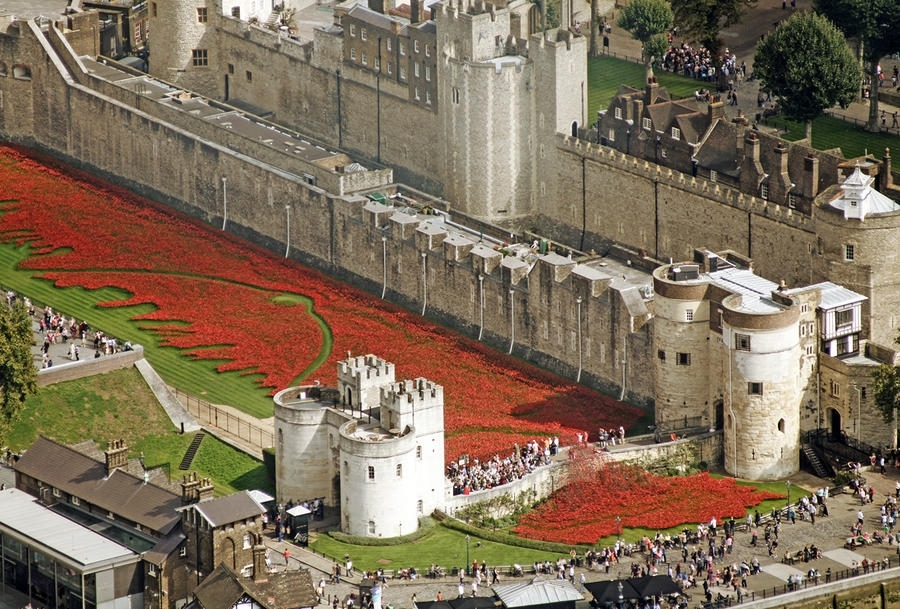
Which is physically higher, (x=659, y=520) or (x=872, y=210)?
(x=872, y=210)

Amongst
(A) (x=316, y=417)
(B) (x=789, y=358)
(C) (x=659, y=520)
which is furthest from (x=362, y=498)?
(B) (x=789, y=358)

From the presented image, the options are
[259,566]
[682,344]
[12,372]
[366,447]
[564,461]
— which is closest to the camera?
[259,566]

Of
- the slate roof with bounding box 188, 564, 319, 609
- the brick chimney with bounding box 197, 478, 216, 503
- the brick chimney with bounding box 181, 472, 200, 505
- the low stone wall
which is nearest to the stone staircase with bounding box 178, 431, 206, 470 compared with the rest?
the brick chimney with bounding box 197, 478, 216, 503

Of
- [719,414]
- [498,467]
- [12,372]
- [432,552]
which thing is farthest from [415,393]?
[12,372]

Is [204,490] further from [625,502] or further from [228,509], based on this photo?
[625,502]

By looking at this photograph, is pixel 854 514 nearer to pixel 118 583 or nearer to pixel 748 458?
pixel 748 458

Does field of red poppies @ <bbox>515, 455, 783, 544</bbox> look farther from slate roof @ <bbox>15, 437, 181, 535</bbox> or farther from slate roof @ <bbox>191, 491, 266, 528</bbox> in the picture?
slate roof @ <bbox>15, 437, 181, 535</bbox>
